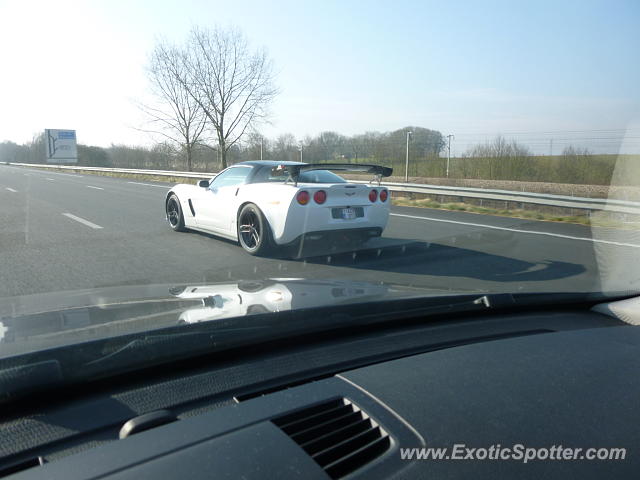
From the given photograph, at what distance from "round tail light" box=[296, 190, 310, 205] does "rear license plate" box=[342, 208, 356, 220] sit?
58cm

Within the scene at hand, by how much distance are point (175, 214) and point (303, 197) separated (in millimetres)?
3622

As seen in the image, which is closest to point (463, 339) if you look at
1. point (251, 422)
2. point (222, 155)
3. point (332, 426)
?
point (332, 426)

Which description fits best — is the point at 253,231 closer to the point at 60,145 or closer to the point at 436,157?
the point at 436,157

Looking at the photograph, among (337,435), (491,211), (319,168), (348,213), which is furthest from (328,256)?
(491,211)

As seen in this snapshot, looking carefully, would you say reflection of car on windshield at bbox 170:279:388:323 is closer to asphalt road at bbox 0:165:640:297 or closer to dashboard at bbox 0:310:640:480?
dashboard at bbox 0:310:640:480

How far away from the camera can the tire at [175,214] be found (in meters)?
8.98

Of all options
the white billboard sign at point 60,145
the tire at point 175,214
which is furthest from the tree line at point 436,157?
the white billboard sign at point 60,145

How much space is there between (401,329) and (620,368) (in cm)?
102

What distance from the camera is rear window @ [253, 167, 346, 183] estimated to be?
702cm

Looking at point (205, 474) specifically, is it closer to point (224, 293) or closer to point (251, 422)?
point (251, 422)

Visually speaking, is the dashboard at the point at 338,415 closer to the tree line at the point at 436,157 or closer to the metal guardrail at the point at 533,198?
the metal guardrail at the point at 533,198

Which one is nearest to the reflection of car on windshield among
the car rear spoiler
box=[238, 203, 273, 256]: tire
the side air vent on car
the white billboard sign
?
the side air vent on car

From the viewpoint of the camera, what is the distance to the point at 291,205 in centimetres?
644

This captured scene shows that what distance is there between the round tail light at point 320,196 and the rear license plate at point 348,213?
0.37 metres
